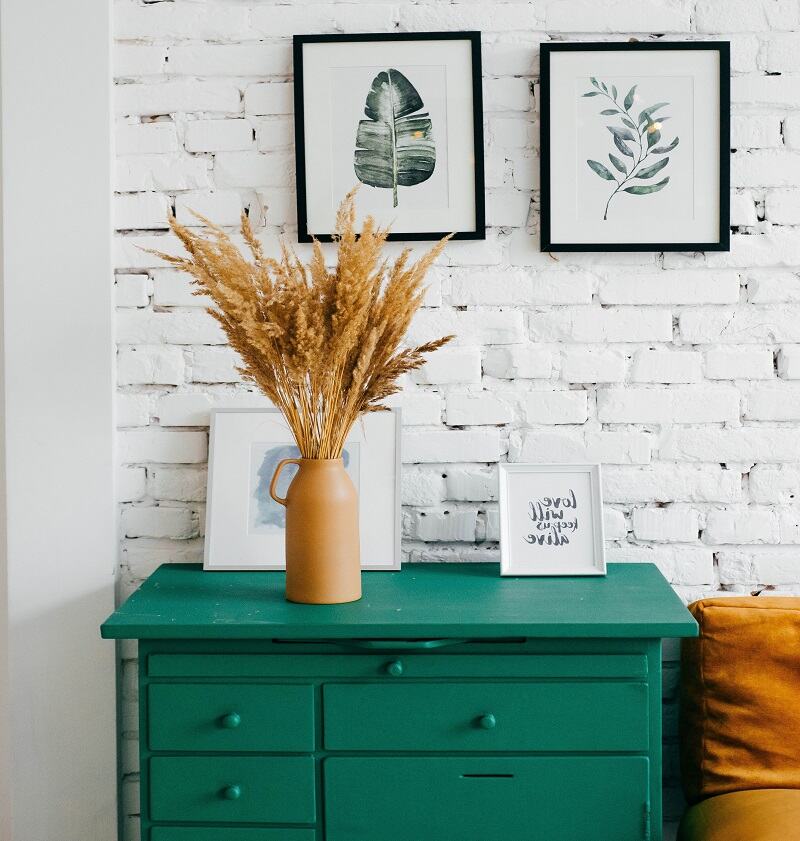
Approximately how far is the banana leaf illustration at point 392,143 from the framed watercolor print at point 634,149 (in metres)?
0.24

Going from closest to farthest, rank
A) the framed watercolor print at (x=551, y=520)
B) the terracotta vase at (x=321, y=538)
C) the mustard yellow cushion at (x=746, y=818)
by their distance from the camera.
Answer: the mustard yellow cushion at (x=746, y=818) → the terracotta vase at (x=321, y=538) → the framed watercolor print at (x=551, y=520)

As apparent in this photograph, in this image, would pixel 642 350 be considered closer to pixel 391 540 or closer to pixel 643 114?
pixel 643 114

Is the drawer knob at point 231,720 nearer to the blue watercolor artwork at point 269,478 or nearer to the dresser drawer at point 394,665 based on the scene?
the dresser drawer at point 394,665

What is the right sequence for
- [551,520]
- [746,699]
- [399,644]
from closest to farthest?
1. [399,644]
2. [746,699]
3. [551,520]

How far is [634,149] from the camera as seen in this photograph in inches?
66.8

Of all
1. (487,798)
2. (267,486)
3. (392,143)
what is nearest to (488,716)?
(487,798)

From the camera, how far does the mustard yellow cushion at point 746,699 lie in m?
1.49

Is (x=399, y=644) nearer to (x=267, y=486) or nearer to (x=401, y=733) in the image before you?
(x=401, y=733)

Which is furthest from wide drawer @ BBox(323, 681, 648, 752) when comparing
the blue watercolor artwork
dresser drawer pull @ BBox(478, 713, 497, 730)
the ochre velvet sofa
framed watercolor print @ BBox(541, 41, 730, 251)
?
framed watercolor print @ BBox(541, 41, 730, 251)

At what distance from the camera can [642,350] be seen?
5.67ft

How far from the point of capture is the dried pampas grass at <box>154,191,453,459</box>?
1324 millimetres

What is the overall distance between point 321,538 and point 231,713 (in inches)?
12.6

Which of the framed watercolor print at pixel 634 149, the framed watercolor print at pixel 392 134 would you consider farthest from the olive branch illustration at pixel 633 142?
the framed watercolor print at pixel 392 134

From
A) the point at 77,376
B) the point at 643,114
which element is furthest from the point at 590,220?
the point at 77,376
